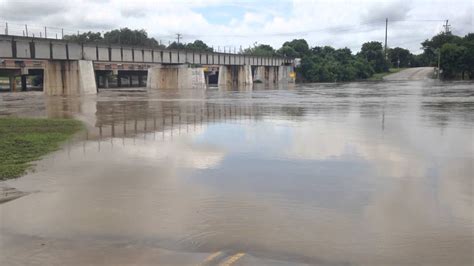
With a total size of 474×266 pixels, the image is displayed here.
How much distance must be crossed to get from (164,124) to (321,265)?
16.8 m

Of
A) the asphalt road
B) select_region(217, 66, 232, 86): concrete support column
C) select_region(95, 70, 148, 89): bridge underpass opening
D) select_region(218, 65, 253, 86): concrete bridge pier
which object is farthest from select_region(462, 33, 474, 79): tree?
select_region(95, 70, 148, 89): bridge underpass opening

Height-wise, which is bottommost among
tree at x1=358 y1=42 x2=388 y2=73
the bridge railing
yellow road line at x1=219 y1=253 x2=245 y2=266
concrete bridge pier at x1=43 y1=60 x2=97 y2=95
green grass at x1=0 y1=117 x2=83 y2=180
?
yellow road line at x1=219 y1=253 x2=245 y2=266

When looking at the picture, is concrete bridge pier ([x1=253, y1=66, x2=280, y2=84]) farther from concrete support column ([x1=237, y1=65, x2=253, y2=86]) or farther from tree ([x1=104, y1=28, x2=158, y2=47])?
tree ([x1=104, y1=28, x2=158, y2=47])

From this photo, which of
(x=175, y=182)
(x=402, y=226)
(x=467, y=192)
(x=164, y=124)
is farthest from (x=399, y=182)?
(x=164, y=124)

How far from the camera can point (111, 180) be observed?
34.4 feet

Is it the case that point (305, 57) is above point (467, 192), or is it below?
above

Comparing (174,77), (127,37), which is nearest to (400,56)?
(127,37)

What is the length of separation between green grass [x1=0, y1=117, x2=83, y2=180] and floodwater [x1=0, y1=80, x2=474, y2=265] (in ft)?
1.76

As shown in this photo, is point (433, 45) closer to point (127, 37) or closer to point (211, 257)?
point (127, 37)

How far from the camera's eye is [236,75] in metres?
116

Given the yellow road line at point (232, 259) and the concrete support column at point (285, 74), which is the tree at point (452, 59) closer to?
the concrete support column at point (285, 74)

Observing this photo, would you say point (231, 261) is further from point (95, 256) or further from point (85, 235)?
point (85, 235)

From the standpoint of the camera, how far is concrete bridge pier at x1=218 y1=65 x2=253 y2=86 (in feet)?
365

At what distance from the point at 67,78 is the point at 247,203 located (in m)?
57.4
